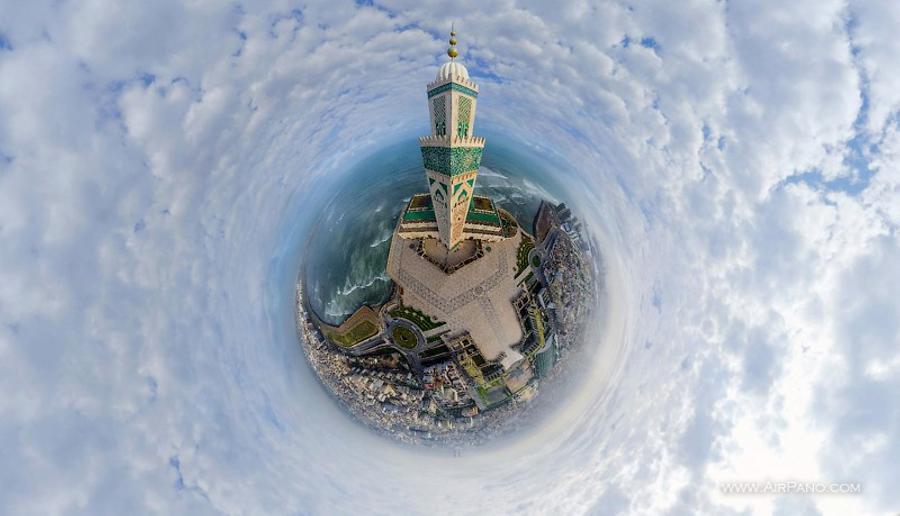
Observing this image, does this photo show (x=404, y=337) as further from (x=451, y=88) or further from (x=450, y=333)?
(x=451, y=88)

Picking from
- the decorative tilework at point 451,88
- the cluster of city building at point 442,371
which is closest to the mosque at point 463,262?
the cluster of city building at point 442,371

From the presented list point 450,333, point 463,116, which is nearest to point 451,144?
point 463,116

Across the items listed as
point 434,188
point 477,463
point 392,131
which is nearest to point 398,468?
point 477,463

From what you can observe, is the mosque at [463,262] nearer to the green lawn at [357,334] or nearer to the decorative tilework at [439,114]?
the decorative tilework at [439,114]

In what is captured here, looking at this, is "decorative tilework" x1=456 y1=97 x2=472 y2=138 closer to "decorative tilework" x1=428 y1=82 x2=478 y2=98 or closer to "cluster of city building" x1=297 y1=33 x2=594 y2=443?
"decorative tilework" x1=428 y1=82 x2=478 y2=98

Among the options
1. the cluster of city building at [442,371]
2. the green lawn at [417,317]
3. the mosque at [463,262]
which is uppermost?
the mosque at [463,262]

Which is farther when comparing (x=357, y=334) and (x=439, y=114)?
(x=357, y=334)

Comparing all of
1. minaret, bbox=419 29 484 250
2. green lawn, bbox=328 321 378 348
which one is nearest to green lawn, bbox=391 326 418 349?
green lawn, bbox=328 321 378 348
